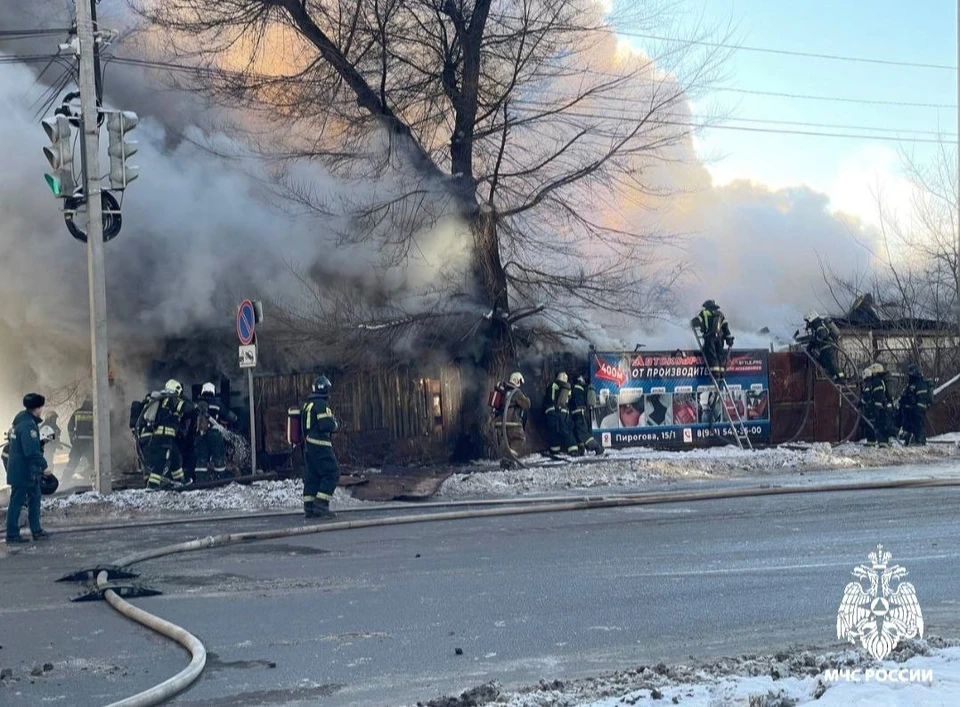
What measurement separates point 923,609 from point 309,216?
40.5ft

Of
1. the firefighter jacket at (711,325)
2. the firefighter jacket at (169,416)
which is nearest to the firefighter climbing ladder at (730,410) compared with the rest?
the firefighter jacket at (711,325)

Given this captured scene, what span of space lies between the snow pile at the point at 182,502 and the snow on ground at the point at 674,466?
2041 mm

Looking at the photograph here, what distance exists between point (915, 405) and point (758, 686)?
641 inches

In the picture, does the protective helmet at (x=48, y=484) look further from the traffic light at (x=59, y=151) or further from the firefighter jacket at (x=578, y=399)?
the firefighter jacket at (x=578, y=399)

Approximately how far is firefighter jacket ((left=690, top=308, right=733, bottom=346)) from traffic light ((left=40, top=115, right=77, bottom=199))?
10.5 m

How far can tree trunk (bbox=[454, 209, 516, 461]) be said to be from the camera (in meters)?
17.5

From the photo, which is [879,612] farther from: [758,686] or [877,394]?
[877,394]

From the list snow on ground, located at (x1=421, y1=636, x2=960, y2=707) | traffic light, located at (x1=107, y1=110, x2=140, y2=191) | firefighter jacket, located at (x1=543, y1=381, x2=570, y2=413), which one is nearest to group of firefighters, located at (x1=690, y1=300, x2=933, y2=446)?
firefighter jacket, located at (x1=543, y1=381, x2=570, y2=413)

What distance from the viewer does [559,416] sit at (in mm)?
17500

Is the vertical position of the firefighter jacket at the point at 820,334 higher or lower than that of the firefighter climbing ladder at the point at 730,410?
higher

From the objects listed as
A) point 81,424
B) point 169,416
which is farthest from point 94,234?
point 81,424

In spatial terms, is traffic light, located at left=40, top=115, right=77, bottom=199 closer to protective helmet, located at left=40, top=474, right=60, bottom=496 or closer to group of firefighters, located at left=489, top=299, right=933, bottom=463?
protective helmet, located at left=40, top=474, right=60, bottom=496

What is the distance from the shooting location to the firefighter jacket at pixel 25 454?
1114 centimetres

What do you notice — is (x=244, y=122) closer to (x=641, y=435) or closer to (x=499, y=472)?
(x=499, y=472)
